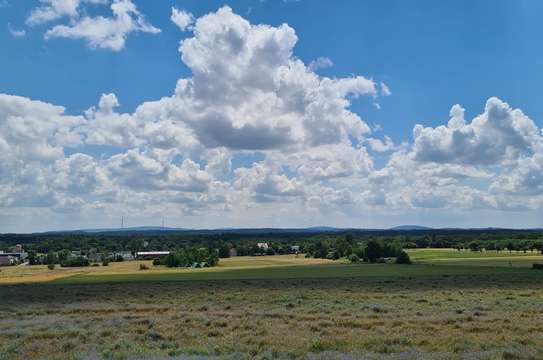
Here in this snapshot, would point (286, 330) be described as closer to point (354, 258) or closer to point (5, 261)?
point (354, 258)

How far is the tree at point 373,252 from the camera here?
12187cm

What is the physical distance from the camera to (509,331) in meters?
19.6

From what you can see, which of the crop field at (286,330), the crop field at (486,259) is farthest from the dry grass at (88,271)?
the crop field at (286,330)

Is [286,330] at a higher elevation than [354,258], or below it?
higher

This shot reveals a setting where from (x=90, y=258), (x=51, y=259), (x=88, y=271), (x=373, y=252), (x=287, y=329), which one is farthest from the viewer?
(x=90, y=258)

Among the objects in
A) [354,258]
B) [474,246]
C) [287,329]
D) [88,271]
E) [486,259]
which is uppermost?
[287,329]

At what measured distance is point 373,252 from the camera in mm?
122750

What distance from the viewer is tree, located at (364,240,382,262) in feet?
400

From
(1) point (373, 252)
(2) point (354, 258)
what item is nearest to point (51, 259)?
(2) point (354, 258)

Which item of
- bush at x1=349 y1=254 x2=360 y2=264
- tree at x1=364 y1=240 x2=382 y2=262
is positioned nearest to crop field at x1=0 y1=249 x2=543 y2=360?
bush at x1=349 y1=254 x2=360 y2=264

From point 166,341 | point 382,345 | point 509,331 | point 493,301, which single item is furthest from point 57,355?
point 493,301

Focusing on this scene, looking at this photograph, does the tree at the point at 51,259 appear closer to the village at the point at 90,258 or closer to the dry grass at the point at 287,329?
the village at the point at 90,258

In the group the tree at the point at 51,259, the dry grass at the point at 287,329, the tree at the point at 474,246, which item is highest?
the dry grass at the point at 287,329

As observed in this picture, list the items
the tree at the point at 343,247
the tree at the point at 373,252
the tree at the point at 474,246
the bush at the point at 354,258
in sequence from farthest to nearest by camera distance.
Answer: the tree at the point at 474,246
the tree at the point at 343,247
the tree at the point at 373,252
the bush at the point at 354,258
